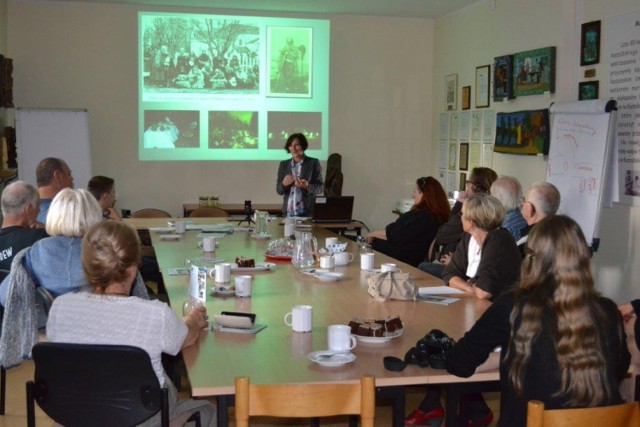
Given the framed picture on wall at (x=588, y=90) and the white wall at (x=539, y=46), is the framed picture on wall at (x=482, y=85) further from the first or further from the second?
the framed picture on wall at (x=588, y=90)

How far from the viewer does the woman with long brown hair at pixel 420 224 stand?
661cm

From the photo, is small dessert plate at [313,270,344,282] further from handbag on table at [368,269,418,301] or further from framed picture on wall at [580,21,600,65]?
framed picture on wall at [580,21,600,65]

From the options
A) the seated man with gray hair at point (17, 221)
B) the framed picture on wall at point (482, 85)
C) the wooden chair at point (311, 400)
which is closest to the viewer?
the wooden chair at point (311, 400)

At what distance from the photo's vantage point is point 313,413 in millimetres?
2197

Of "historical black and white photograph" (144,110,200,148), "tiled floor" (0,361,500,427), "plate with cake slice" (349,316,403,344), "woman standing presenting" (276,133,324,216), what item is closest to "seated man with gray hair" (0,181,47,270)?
"tiled floor" (0,361,500,427)

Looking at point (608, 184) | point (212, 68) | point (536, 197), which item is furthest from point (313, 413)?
point (212, 68)

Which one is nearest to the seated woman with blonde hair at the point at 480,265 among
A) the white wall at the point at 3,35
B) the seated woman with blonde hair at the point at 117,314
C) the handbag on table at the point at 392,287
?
the handbag on table at the point at 392,287

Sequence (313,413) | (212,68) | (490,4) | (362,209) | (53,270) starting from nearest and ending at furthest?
(313,413) < (53,270) < (490,4) < (212,68) < (362,209)

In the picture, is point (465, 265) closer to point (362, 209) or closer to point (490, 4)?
point (490, 4)

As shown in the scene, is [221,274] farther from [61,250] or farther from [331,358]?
[331,358]

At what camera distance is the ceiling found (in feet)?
30.5

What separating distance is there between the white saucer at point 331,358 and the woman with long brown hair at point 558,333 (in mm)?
532

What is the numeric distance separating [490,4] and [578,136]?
2.56 m

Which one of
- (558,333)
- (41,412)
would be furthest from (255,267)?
(558,333)
